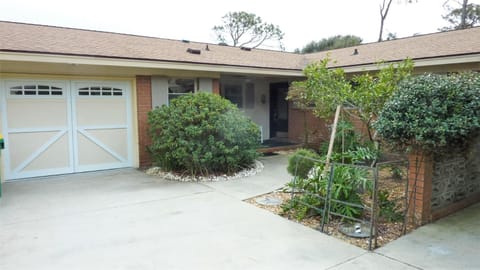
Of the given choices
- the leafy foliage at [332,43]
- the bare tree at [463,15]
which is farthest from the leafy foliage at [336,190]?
the bare tree at [463,15]

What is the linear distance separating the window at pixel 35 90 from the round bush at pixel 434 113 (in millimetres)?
7003

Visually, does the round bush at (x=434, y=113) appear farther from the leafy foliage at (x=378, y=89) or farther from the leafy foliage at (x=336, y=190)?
the leafy foliage at (x=378, y=89)

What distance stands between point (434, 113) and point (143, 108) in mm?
6664

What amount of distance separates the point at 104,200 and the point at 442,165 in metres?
5.44

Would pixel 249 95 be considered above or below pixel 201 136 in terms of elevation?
above

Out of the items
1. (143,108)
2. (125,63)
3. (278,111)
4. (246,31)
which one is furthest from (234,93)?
(246,31)

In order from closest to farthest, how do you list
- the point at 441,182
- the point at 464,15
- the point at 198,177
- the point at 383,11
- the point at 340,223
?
the point at 340,223
the point at 441,182
the point at 198,177
the point at 464,15
the point at 383,11

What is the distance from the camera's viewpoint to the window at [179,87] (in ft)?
30.1

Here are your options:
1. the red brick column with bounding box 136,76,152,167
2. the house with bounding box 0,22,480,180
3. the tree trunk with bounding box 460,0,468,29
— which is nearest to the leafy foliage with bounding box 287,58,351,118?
the house with bounding box 0,22,480,180

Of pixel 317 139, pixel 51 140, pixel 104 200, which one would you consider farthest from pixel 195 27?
pixel 104 200

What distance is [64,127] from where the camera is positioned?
793cm

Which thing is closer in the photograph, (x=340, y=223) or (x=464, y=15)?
(x=340, y=223)

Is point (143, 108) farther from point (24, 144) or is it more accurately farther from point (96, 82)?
point (24, 144)

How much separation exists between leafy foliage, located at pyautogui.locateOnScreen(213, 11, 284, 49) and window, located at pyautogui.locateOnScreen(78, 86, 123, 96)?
25.3 metres
